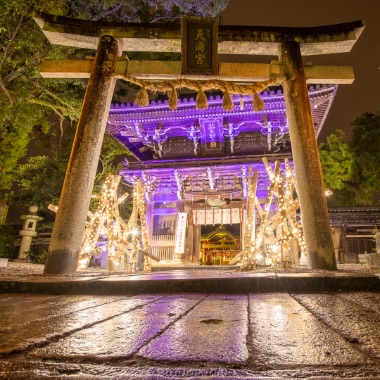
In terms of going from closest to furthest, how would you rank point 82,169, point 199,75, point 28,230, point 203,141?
point 82,169 → point 199,75 → point 203,141 → point 28,230

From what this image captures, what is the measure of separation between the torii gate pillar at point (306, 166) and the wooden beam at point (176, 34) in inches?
13.6

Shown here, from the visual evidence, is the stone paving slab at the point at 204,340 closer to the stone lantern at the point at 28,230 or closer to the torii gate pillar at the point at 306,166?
the torii gate pillar at the point at 306,166

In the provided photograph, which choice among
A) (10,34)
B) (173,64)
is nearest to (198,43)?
(173,64)

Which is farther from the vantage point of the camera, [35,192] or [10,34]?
[35,192]

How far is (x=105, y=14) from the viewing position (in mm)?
12422

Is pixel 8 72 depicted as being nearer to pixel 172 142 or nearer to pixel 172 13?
pixel 172 142

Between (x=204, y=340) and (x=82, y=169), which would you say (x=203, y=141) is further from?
(x=204, y=340)

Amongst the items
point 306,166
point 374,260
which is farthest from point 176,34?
point 374,260

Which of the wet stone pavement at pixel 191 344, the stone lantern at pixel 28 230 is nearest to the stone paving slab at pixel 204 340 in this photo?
the wet stone pavement at pixel 191 344

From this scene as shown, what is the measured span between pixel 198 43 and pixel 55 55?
616cm

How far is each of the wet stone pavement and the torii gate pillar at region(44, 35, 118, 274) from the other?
2798mm

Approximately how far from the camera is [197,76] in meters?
6.13

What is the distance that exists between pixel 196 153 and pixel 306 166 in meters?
8.22

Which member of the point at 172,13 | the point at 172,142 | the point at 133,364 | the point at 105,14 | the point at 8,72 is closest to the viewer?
the point at 133,364
